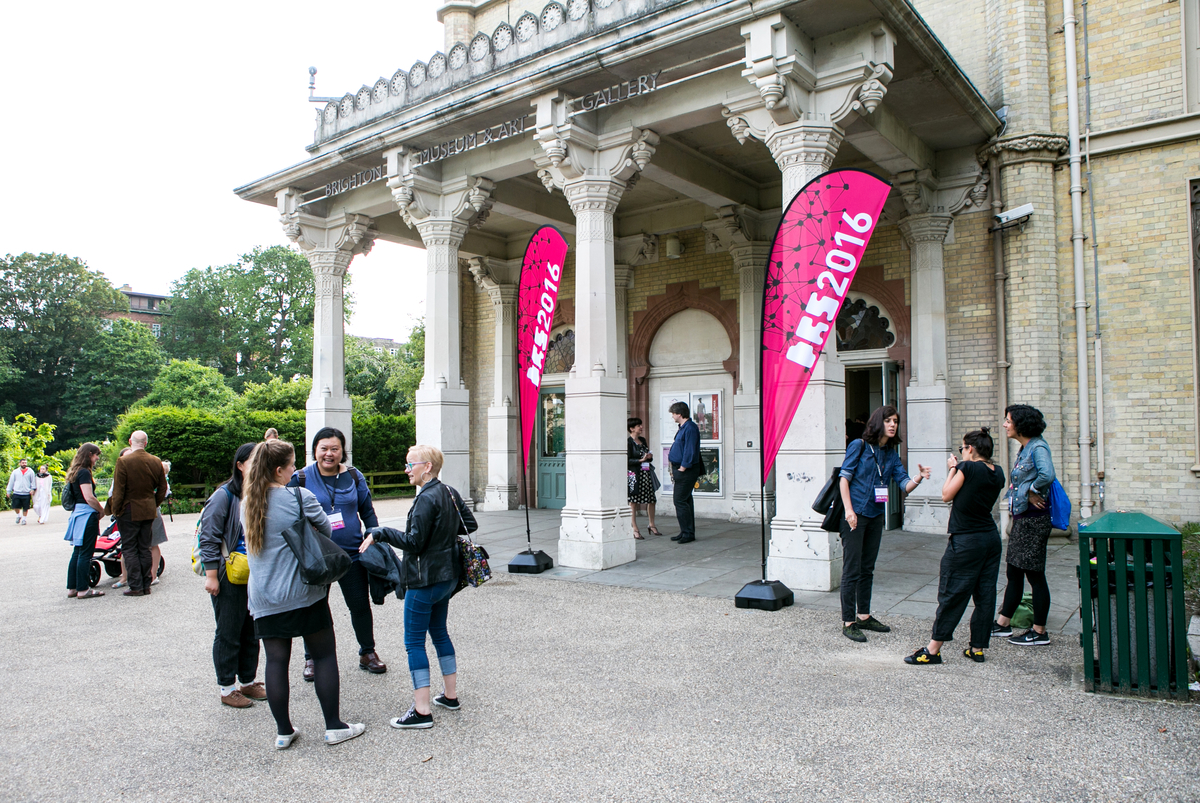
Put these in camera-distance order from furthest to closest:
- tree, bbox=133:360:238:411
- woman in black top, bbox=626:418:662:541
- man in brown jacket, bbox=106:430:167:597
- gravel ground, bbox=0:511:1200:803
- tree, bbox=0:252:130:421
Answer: tree, bbox=0:252:130:421 < tree, bbox=133:360:238:411 < woman in black top, bbox=626:418:662:541 < man in brown jacket, bbox=106:430:167:597 < gravel ground, bbox=0:511:1200:803

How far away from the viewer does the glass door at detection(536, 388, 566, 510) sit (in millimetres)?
14625

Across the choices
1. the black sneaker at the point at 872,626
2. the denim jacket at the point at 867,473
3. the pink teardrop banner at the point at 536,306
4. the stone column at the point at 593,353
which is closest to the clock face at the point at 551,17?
the stone column at the point at 593,353

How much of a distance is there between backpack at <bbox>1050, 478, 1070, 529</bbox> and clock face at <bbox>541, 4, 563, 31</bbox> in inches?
276

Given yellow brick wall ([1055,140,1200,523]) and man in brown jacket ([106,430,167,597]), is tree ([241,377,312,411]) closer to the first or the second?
man in brown jacket ([106,430,167,597])

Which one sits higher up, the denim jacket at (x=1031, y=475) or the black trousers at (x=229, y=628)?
the denim jacket at (x=1031, y=475)

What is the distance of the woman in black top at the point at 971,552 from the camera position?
491 centimetres

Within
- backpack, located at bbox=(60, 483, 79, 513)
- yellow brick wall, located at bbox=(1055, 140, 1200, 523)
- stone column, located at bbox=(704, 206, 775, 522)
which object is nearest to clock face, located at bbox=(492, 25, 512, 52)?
stone column, located at bbox=(704, 206, 775, 522)

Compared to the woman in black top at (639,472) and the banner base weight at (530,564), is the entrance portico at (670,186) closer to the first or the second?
the banner base weight at (530,564)

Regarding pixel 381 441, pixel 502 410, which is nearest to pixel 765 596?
pixel 502 410

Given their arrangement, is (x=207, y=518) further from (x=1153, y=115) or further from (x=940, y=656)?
(x=1153, y=115)

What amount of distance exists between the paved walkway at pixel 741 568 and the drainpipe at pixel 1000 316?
1432 mm

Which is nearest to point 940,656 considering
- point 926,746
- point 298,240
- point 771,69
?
point 926,746

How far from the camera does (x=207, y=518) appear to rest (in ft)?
14.5

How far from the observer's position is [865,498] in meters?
5.58
